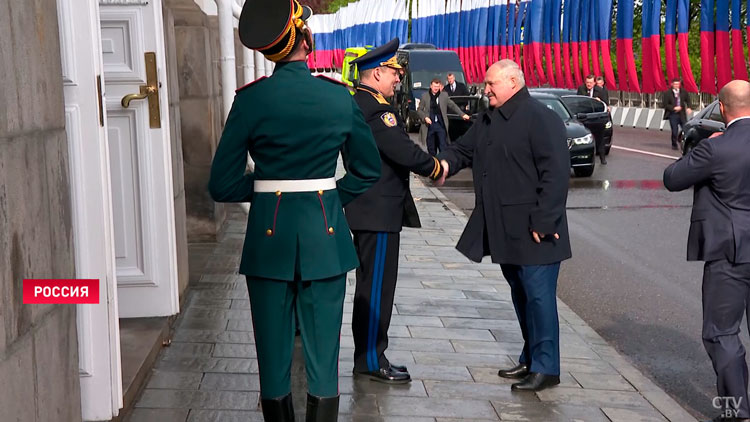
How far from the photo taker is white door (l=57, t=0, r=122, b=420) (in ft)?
12.9

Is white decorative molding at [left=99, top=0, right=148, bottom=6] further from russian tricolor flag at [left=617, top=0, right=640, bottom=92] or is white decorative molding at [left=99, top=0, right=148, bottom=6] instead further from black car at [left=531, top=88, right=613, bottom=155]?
russian tricolor flag at [left=617, top=0, right=640, bottom=92]

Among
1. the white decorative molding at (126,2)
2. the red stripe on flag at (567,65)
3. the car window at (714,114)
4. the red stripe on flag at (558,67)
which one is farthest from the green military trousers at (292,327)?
the red stripe on flag at (558,67)

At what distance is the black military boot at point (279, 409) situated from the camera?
3.85 m

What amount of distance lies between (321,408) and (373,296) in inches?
→ 64.4

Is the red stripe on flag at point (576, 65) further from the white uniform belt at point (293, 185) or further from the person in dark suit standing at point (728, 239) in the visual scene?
the white uniform belt at point (293, 185)

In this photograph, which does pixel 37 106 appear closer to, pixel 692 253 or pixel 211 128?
pixel 692 253

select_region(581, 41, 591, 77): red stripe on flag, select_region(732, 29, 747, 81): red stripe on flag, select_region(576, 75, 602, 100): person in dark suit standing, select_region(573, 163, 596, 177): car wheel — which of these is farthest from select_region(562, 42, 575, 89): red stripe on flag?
select_region(573, 163, 596, 177): car wheel

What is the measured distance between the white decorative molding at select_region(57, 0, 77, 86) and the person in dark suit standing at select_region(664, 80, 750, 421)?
2794mm

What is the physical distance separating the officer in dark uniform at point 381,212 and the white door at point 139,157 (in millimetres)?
1432

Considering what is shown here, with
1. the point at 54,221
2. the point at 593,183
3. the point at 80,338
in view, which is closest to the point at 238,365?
the point at 80,338

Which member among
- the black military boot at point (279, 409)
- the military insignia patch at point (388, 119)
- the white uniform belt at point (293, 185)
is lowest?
the black military boot at point (279, 409)

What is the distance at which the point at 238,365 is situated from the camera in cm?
554

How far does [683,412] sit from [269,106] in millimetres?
2709

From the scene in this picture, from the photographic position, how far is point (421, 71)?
29.7 metres
